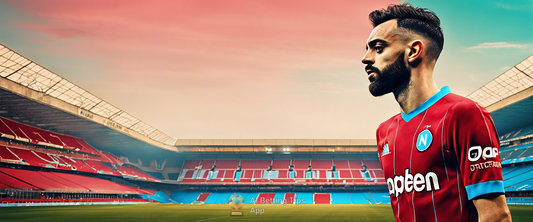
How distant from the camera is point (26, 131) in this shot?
121 feet

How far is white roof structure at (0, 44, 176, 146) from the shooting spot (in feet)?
92.9

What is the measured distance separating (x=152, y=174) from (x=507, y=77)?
5395 cm

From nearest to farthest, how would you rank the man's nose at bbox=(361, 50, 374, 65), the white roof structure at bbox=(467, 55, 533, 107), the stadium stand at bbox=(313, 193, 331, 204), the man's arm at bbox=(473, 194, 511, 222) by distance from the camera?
the man's arm at bbox=(473, 194, 511, 222)
the man's nose at bbox=(361, 50, 374, 65)
the white roof structure at bbox=(467, 55, 533, 107)
the stadium stand at bbox=(313, 193, 331, 204)

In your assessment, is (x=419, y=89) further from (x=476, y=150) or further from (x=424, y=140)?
(x=476, y=150)

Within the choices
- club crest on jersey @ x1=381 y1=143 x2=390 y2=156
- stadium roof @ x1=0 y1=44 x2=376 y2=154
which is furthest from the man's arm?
stadium roof @ x1=0 y1=44 x2=376 y2=154

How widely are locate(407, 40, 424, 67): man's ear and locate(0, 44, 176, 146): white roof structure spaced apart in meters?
32.7

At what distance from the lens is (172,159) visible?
65312 mm

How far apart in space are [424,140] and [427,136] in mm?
28

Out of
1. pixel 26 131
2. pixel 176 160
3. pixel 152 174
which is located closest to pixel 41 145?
pixel 26 131

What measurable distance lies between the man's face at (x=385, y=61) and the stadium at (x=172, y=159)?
56.7 feet

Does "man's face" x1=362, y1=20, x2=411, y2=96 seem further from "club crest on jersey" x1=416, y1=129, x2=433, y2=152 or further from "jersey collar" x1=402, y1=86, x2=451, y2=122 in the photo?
"club crest on jersey" x1=416, y1=129, x2=433, y2=152

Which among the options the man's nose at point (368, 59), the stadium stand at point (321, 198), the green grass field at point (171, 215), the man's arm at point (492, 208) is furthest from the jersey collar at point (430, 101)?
the stadium stand at point (321, 198)

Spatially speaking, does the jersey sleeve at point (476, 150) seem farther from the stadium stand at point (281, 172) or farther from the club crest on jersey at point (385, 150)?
the stadium stand at point (281, 172)

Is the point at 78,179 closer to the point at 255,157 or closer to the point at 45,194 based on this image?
the point at 45,194
